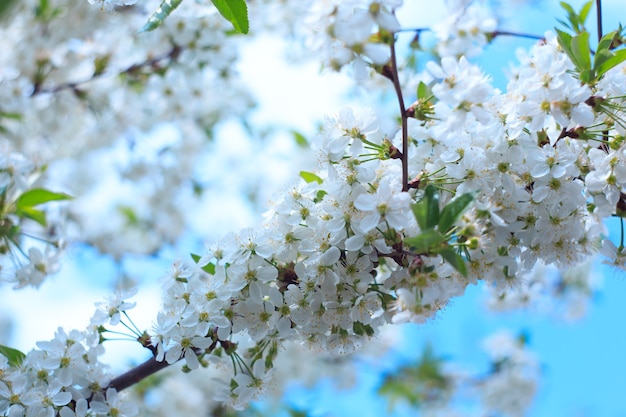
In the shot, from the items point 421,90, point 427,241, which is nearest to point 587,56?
point 421,90

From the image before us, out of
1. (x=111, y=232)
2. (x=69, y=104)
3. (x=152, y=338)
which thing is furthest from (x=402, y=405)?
(x=152, y=338)

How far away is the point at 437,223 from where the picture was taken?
1.41 metres

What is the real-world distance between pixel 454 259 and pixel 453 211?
11 cm

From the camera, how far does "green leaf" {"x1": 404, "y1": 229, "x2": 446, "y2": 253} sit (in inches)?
52.3

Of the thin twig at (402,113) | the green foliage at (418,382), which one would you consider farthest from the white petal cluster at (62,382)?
the green foliage at (418,382)

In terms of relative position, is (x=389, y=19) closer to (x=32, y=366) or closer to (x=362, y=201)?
(x=362, y=201)

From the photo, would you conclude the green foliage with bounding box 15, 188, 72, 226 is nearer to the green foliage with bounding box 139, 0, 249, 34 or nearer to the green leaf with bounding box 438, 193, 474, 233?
the green foliage with bounding box 139, 0, 249, 34

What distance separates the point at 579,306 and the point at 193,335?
374cm

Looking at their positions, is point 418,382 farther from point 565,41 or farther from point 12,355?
point 565,41

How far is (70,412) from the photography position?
163 centimetres

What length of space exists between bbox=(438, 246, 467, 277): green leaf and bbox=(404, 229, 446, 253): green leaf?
19 mm

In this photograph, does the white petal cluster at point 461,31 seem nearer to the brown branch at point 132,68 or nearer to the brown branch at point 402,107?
the brown branch at point 402,107

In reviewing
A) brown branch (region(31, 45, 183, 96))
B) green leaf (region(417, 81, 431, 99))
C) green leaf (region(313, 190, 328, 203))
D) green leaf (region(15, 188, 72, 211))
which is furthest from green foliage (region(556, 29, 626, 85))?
brown branch (region(31, 45, 183, 96))

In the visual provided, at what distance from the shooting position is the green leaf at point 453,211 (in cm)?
138
